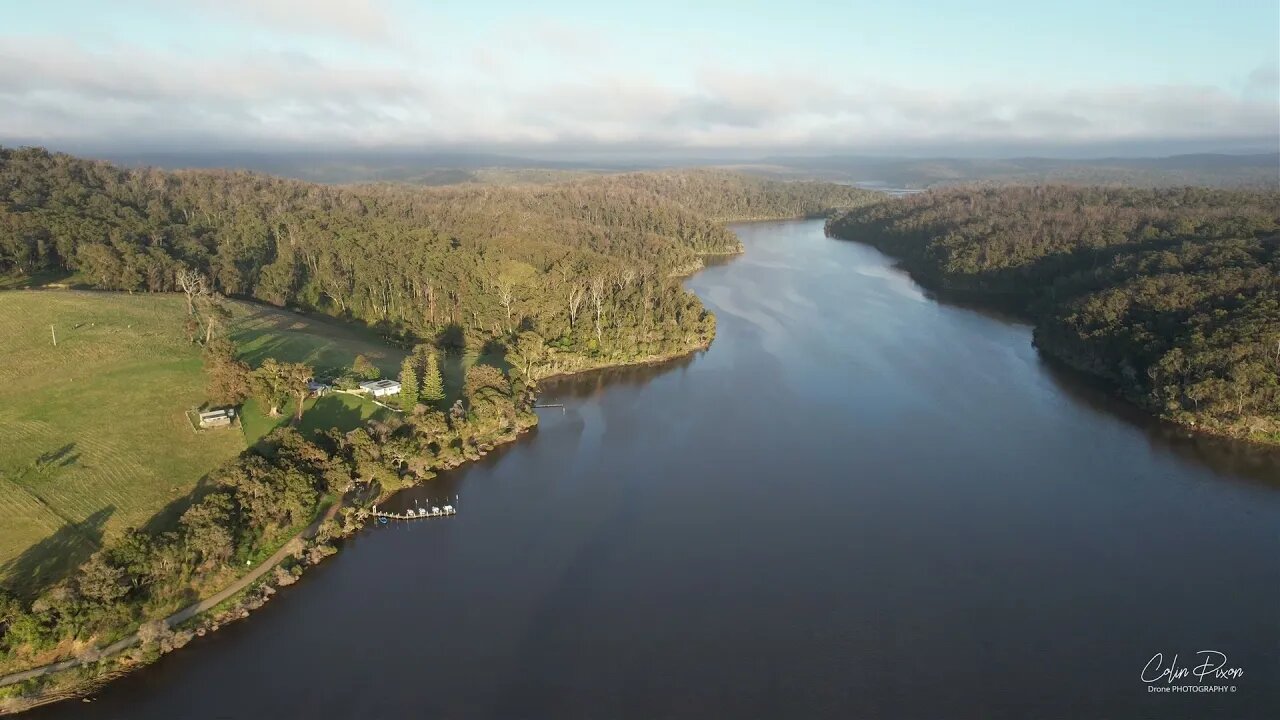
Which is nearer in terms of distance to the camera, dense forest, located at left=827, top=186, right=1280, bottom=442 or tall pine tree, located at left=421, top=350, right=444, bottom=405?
tall pine tree, located at left=421, top=350, right=444, bottom=405

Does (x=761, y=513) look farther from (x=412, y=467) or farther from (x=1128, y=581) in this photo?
(x=412, y=467)

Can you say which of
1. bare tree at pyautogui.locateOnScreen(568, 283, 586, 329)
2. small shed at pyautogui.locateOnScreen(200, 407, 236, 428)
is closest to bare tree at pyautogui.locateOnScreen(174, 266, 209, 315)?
small shed at pyautogui.locateOnScreen(200, 407, 236, 428)

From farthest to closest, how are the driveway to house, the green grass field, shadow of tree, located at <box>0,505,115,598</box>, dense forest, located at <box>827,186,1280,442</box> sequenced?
dense forest, located at <box>827,186,1280,442</box>, the green grass field, shadow of tree, located at <box>0,505,115,598</box>, the driveway to house

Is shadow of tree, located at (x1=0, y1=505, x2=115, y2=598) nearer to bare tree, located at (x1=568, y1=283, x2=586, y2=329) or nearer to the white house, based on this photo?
the white house

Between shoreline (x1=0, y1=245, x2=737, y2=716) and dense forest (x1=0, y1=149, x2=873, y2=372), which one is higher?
dense forest (x1=0, y1=149, x2=873, y2=372)

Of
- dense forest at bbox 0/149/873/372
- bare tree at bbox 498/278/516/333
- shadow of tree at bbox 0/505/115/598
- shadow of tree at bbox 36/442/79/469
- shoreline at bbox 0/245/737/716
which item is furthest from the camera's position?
dense forest at bbox 0/149/873/372
